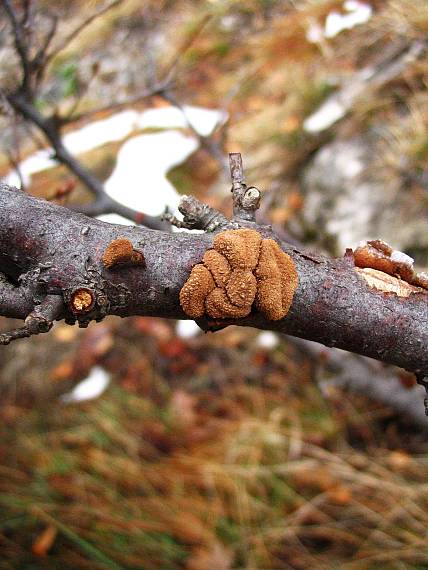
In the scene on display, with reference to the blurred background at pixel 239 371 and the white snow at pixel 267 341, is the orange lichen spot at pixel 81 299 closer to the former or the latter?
the blurred background at pixel 239 371

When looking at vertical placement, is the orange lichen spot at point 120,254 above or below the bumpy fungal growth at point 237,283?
above

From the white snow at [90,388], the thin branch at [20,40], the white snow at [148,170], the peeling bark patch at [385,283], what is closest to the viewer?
the peeling bark patch at [385,283]

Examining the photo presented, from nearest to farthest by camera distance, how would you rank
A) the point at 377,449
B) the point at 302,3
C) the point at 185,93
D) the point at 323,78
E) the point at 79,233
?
the point at 79,233 < the point at 377,449 < the point at 323,78 < the point at 302,3 < the point at 185,93

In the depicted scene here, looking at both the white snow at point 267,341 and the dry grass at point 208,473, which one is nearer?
→ the dry grass at point 208,473

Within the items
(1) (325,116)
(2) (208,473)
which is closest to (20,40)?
(2) (208,473)

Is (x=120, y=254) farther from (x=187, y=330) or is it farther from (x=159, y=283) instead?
(x=187, y=330)

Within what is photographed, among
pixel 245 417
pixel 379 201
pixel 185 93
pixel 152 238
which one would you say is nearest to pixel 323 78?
pixel 379 201

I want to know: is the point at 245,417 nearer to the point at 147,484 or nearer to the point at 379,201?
the point at 147,484

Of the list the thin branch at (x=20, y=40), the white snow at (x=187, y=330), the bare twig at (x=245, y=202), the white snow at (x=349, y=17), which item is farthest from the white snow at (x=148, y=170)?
the bare twig at (x=245, y=202)
